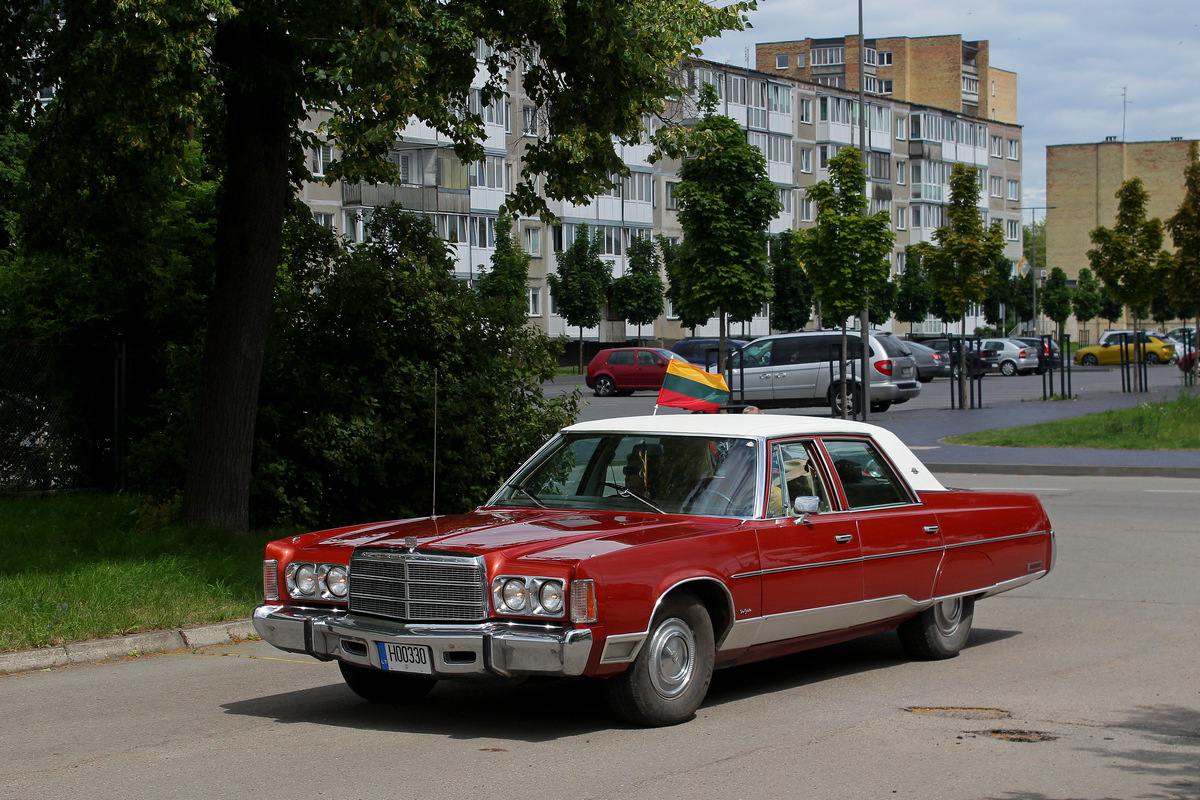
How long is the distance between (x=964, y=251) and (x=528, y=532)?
30.1 meters

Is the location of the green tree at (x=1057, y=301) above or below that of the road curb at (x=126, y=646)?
above

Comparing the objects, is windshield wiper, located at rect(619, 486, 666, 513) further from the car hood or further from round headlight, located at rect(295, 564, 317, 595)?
round headlight, located at rect(295, 564, 317, 595)

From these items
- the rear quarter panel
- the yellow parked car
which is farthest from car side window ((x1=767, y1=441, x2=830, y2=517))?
the yellow parked car

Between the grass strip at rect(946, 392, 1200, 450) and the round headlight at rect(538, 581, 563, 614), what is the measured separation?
2011cm

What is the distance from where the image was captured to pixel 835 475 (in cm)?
762

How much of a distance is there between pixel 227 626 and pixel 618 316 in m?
65.5

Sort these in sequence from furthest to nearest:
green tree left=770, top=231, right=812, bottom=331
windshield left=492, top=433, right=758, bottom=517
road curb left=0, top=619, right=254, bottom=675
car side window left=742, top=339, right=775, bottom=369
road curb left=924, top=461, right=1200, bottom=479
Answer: green tree left=770, top=231, right=812, bottom=331 < car side window left=742, top=339, right=775, bottom=369 < road curb left=924, top=461, right=1200, bottom=479 < road curb left=0, top=619, right=254, bottom=675 < windshield left=492, top=433, right=758, bottom=517

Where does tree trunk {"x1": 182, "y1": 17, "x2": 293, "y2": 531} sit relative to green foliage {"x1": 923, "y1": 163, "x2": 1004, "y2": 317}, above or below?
below

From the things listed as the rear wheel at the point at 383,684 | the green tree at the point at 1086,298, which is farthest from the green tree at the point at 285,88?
the green tree at the point at 1086,298

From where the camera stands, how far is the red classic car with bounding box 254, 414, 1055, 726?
6027mm

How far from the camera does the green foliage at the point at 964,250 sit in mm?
34719

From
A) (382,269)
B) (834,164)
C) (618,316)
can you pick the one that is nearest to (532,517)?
(382,269)

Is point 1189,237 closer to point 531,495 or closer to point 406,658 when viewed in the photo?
point 531,495

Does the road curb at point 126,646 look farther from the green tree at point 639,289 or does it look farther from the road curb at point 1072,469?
the green tree at point 639,289
